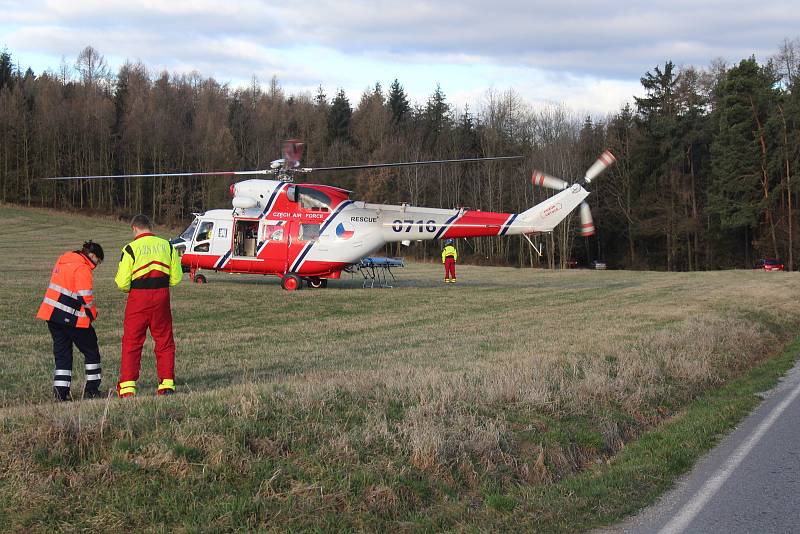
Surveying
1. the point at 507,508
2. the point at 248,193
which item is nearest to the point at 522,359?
the point at 507,508

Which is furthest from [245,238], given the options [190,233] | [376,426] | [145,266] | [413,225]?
[376,426]

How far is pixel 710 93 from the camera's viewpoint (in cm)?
6594

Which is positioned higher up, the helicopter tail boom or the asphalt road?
the helicopter tail boom

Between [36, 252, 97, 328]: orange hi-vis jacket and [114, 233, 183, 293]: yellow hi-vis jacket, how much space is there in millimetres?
594

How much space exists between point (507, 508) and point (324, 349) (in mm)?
8451

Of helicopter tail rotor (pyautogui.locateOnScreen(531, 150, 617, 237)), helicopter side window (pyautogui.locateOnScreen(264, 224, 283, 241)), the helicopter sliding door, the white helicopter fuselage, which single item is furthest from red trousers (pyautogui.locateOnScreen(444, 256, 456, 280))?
helicopter tail rotor (pyautogui.locateOnScreen(531, 150, 617, 237))

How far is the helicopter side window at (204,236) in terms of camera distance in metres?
26.0

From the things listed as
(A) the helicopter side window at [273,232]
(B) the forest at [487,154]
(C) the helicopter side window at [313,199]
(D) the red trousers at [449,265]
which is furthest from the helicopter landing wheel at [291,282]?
(B) the forest at [487,154]

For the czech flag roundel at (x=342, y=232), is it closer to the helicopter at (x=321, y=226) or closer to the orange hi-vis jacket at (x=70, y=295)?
the helicopter at (x=321, y=226)

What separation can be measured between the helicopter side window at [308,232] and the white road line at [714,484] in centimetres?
1740

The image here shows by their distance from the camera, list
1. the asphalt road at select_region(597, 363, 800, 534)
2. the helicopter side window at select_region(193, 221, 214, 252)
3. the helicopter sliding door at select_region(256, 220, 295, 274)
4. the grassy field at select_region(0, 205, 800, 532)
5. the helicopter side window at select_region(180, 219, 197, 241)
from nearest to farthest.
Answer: the grassy field at select_region(0, 205, 800, 532)
the asphalt road at select_region(597, 363, 800, 534)
the helicopter sliding door at select_region(256, 220, 295, 274)
the helicopter side window at select_region(193, 221, 214, 252)
the helicopter side window at select_region(180, 219, 197, 241)

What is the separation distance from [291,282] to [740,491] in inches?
795

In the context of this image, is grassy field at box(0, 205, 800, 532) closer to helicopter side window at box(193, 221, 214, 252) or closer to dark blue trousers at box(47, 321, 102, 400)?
dark blue trousers at box(47, 321, 102, 400)

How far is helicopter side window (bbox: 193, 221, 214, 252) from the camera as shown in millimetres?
26016
